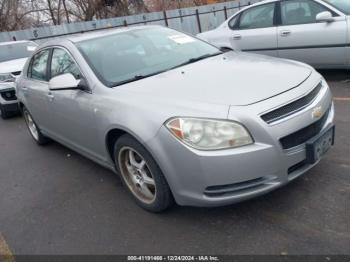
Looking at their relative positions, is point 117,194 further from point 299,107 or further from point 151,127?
point 299,107

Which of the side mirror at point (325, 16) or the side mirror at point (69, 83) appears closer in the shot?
the side mirror at point (69, 83)

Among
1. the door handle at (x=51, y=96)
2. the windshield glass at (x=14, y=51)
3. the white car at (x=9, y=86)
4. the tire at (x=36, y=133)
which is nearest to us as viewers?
the door handle at (x=51, y=96)

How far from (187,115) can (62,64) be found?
81.9 inches

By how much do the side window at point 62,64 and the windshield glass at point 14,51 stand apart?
5559 millimetres

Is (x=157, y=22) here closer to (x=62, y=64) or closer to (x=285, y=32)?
(x=285, y=32)

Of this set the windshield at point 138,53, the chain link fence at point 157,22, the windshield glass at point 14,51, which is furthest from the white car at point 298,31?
the chain link fence at point 157,22

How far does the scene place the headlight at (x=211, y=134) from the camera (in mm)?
2693

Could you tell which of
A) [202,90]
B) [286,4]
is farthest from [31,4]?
[202,90]

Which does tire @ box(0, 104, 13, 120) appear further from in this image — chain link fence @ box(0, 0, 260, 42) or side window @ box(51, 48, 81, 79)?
chain link fence @ box(0, 0, 260, 42)

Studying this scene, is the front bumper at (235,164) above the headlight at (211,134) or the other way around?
the other way around

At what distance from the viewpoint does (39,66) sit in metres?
5.07

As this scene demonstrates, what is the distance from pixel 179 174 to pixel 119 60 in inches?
60.2

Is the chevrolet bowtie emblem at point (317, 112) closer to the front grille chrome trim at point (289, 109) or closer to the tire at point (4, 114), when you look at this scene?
the front grille chrome trim at point (289, 109)

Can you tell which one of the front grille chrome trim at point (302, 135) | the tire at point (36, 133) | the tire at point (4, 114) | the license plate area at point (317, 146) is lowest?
the tire at point (4, 114)
